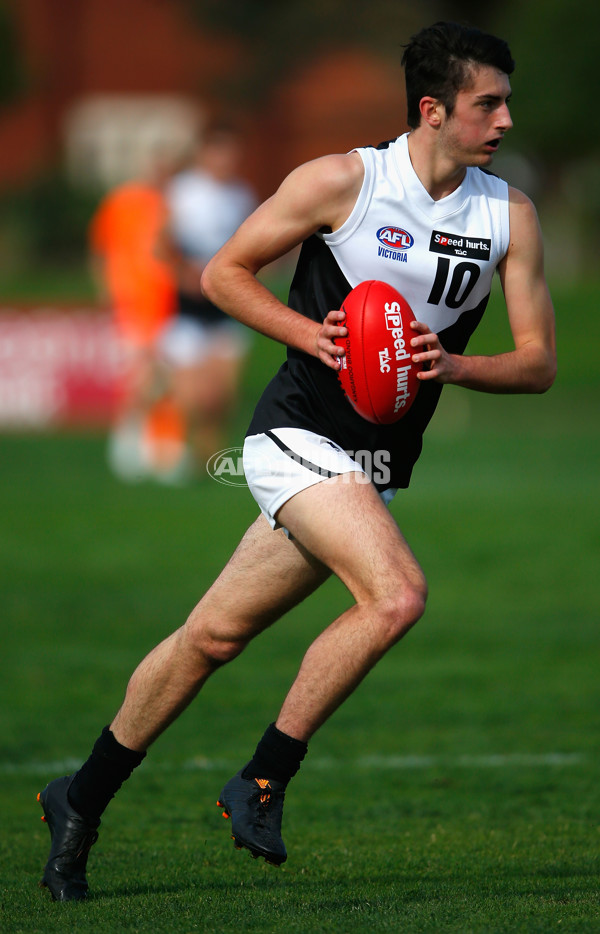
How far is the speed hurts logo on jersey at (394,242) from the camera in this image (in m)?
4.40

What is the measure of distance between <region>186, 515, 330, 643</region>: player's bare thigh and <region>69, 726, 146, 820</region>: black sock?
1.57 ft

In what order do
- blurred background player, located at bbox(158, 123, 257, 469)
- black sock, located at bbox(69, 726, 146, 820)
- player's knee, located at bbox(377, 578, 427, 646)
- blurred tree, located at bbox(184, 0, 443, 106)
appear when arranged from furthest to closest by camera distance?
1. blurred tree, located at bbox(184, 0, 443, 106)
2. blurred background player, located at bbox(158, 123, 257, 469)
3. black sock, located at bbox(69, 726, 146, 820)
4. player's knee, located at bbox(377, 578, 427, 646)

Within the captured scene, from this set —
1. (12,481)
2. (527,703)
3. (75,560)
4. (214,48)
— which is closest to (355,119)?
(214,48)

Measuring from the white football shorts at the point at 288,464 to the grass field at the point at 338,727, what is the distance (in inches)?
46.2

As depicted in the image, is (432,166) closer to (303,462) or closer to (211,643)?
(303,462)

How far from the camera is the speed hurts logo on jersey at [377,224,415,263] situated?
4.40 metres

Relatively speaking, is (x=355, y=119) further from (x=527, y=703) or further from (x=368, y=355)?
(x=368, y=355)

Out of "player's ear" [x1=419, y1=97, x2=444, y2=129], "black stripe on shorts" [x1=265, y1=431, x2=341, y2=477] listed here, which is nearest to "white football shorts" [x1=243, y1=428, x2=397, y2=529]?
"black stripe on shorts" [x1=265, y1=431, x2=341, y2=477]

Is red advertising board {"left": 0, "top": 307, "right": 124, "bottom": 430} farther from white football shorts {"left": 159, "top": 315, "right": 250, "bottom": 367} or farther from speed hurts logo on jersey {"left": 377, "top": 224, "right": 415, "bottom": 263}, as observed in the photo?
speed hurts logo on jersey {"left": 377, "top": 224, "right": 415, "bottom": 263}

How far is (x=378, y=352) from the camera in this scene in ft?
13.8

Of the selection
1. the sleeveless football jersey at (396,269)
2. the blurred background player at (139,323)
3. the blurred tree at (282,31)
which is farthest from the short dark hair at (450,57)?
the blurred tree at (282,31)

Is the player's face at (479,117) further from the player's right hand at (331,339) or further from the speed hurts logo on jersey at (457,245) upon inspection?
the player's right hand at (331,339)

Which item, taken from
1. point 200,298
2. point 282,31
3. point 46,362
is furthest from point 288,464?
point 282,31

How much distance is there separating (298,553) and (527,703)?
308 centimetres
